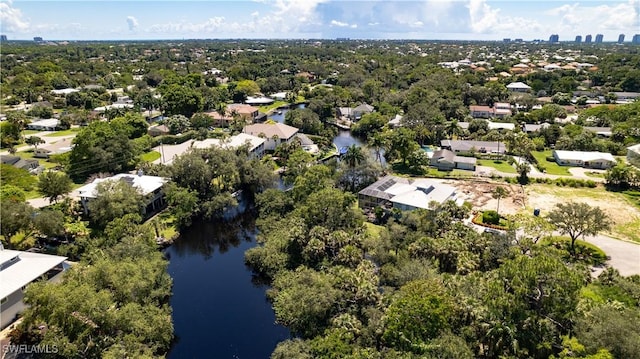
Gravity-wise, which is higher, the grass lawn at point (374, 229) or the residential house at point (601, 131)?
the residential house at point (601, 131)

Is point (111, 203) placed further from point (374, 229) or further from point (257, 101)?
point (257, 101)

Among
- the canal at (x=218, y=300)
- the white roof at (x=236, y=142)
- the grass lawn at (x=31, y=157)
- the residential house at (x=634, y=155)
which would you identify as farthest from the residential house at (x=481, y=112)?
the grass lawn at (x=31, y=157)

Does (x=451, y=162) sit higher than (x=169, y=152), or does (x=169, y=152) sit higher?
(x=169, y=152)

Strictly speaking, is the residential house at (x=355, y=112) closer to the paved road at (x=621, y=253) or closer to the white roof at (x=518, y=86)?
the white roof at (x=518, y=86)

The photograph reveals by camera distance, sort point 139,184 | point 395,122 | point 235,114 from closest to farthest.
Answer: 1. point 139,184
2. point 395,122
3. point 235,114

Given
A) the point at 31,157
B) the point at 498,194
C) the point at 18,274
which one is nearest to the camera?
the point at 18,274

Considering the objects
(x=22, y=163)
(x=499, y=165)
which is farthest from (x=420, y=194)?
(x=22, y=163)

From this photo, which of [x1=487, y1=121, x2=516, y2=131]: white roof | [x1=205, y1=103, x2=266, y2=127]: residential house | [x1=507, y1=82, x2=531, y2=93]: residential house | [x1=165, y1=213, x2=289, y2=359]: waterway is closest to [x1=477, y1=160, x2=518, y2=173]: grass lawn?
[x1=487, y1=121, x2=516, y2=131]: white roof

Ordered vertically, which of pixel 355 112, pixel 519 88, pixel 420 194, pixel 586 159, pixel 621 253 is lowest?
pixel 621 253
